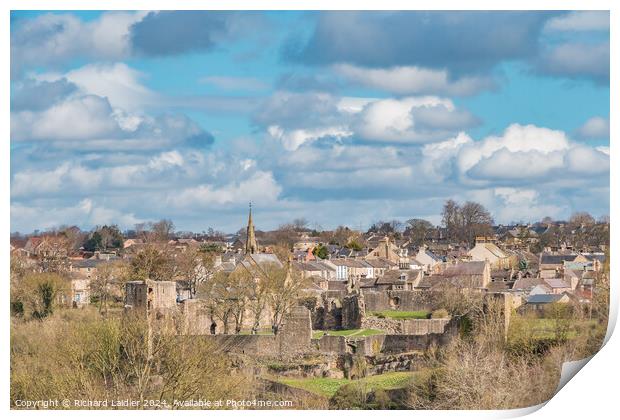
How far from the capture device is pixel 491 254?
61.3 m

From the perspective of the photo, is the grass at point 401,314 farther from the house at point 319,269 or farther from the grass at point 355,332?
the house at point 319,269

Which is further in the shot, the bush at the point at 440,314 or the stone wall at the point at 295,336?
the bush at the point at 440,314

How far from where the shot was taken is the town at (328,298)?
25031 mm

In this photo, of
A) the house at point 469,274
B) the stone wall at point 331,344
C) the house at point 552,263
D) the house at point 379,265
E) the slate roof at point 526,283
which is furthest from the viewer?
the house at point 379,265

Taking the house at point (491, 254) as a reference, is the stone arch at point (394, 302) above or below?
below

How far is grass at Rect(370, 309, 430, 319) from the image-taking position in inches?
1609

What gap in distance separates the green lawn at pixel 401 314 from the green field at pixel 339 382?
13.2m

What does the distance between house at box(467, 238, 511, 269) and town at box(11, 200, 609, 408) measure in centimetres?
13

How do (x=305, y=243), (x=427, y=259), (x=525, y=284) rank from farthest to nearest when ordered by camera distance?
1. (x=305, y=243)
2. (x=427, y=259)
3. (x=525, y=284)

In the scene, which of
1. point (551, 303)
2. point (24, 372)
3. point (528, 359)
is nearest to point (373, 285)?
point (551, 303)

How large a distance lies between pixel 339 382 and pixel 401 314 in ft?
51.9

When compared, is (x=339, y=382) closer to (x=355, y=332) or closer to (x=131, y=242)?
(x=355, y=332)

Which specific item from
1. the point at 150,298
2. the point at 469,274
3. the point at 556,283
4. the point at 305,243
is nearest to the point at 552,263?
the point at 469,274

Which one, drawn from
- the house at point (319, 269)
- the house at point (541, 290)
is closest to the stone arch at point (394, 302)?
the house at point (541, 290)
